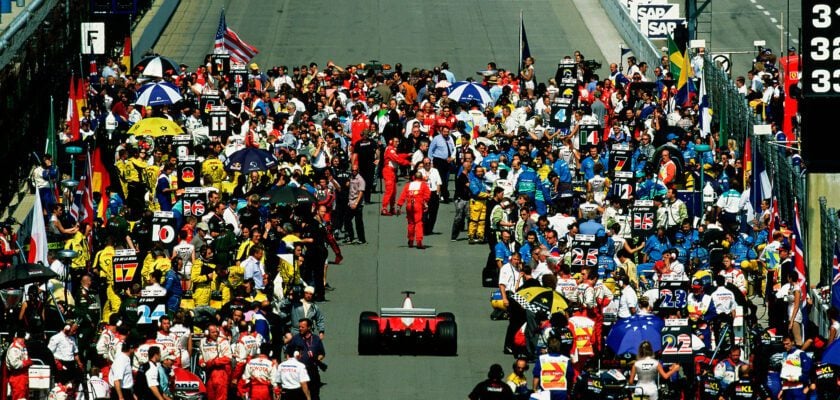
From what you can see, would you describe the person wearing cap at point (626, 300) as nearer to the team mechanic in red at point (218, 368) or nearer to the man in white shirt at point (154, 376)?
the team mechanic in red at point (218, 368)

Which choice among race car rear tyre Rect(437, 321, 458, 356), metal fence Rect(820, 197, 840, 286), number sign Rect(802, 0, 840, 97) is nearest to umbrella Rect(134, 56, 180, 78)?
race car rear tyre Rect(437, 321, 458, 356)

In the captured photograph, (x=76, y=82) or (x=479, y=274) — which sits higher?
(x=76, y=82)

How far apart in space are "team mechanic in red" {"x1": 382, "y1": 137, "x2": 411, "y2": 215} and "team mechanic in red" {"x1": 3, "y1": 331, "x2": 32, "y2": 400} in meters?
12.6

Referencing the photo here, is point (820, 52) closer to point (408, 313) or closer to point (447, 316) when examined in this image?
point (447, 316)

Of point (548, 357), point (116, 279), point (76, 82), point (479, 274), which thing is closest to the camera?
point (548, 357)

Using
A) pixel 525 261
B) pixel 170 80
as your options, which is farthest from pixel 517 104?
pixel 525 261

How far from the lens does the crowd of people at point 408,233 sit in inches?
1039

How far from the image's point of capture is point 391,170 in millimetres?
37062

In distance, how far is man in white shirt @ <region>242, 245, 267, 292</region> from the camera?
2966 cm

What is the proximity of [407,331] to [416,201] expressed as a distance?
21.5 feet

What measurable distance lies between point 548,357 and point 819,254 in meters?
7.14

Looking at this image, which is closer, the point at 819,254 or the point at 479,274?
the point at 819,254

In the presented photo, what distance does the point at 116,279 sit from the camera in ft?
96.6

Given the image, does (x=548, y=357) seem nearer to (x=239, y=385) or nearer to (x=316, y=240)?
(x=239, y=385)
